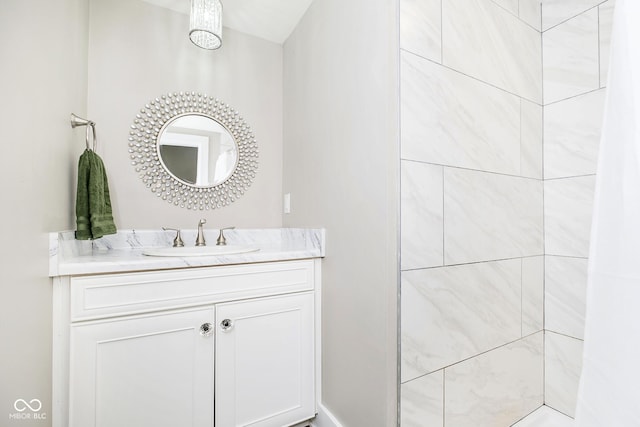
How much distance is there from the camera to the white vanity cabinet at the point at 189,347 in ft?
3.20

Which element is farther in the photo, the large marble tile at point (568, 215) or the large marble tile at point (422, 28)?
the large marble tile at point (568, 215)

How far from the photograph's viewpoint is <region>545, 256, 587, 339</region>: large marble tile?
1.35 metres

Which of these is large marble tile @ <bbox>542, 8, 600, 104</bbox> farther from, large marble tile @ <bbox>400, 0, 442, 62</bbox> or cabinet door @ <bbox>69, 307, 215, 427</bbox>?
cabinet door @ <bbox>69, 307, 215, 427</bbox>

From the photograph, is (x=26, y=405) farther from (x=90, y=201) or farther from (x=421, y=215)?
(x=421, y=215)

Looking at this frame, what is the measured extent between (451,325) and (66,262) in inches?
55.5

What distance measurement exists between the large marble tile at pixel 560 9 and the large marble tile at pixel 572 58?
0.03m

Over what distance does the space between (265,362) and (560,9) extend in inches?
87.9

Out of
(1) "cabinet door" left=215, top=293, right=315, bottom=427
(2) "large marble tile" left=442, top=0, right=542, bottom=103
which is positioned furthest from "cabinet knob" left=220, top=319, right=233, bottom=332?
(2) "large marble tile" left=442, top=0, right=542, bottom=103

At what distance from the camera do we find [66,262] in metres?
0.98

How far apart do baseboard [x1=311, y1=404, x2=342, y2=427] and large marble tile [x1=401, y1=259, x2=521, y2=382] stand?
496 millimetres

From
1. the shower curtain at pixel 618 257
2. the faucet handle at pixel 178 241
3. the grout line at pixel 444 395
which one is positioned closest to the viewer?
the shower curtain at pixel 618 257

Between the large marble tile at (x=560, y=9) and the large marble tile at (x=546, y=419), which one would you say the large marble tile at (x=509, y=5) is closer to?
the large marble tile at (x=560, y=9)

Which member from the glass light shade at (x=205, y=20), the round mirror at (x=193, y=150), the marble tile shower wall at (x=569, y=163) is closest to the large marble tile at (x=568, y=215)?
the marble tile shower wall at (x=569, y=163)

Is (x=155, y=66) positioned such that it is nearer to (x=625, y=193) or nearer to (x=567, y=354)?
(x=625, y=193)
